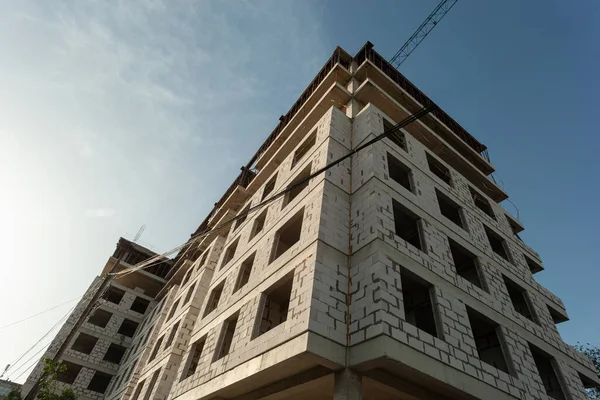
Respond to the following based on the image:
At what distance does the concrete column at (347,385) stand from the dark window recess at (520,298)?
9385 millimetres

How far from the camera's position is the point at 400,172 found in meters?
13.9

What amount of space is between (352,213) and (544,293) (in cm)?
1104

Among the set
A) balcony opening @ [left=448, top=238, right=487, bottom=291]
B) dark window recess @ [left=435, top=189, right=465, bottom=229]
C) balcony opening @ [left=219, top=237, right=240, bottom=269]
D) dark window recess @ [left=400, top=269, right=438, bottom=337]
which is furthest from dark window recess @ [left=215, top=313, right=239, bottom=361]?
dark window recess @ [left=435, top=189, right=465, bottom=229]

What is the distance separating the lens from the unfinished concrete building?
7.81 meters

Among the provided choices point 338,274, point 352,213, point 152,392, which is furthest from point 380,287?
point 152,392

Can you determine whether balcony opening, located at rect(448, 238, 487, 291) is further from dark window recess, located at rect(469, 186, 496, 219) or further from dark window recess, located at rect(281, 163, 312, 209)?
dark window recess, located at rect(281, 163, 312, 209)

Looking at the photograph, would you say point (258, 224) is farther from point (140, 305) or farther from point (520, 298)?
point (140, 305)

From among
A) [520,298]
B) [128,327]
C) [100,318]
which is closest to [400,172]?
[520,298]

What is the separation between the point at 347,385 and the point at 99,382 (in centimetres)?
2998

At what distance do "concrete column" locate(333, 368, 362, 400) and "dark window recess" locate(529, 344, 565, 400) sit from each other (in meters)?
8.14

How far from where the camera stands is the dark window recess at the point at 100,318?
102ft

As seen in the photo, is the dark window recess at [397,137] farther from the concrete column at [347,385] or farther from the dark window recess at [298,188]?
the concrete column at [347,385]

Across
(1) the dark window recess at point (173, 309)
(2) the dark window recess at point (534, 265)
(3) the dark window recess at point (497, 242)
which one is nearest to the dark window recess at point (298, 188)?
(3) the dark window recess at point (497, 242)

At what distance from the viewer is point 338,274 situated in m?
9.08
